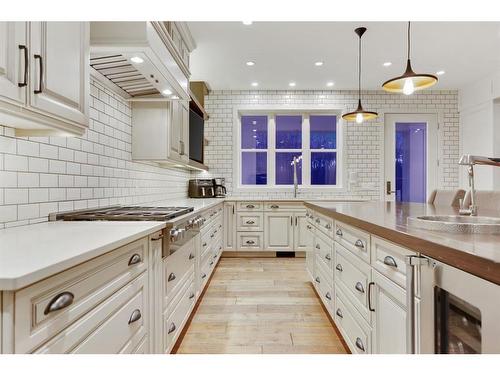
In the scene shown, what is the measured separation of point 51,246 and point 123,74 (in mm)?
1505

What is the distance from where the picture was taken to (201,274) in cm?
274

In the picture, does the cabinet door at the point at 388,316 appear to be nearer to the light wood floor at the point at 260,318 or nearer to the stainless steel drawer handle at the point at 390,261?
the stainless steel drawer handle at the point at 390,261

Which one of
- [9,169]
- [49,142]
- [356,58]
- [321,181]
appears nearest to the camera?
[9,169]

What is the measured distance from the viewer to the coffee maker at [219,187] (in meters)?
4.86

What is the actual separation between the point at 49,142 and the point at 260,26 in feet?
8.08

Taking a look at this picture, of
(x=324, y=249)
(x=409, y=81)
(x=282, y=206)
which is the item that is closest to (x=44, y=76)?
(x=324, y=249)

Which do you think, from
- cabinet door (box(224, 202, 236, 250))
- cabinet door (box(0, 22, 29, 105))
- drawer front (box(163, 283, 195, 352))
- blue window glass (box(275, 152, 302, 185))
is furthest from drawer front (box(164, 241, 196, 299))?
blue window glass (box(275, 152, 302, 185))

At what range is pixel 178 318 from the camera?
75.5 inches

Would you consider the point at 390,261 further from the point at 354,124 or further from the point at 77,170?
the point at 354,124

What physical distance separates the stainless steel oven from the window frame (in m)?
4.40

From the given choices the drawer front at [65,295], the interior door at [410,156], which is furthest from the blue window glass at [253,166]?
the drawer front at [65,295]

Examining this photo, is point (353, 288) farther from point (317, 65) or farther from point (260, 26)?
point (317, 65)

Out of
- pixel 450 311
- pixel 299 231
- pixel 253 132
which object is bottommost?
pixel 299 231
